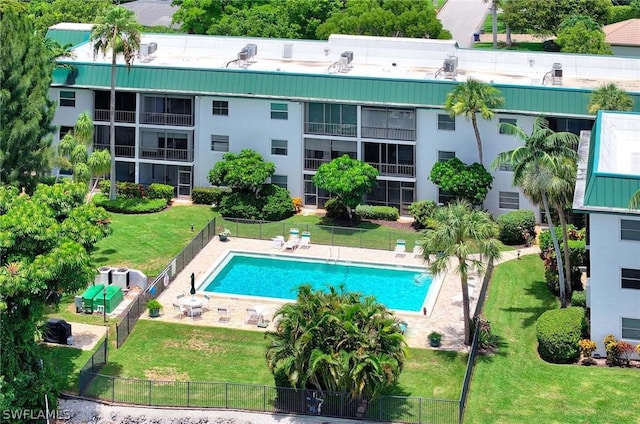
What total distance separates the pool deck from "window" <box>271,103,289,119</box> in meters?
9.66

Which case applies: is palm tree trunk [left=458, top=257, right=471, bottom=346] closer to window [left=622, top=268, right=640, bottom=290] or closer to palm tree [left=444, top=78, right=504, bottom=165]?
window [left=622, top=268, right=640, bottom=290]

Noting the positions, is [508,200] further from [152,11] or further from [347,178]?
[152,11]

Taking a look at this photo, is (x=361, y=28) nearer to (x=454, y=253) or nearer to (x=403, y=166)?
(x=403, y=166)

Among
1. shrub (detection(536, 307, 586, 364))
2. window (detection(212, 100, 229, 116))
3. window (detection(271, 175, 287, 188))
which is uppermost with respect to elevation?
window (detection(212, 100, 229, 116))

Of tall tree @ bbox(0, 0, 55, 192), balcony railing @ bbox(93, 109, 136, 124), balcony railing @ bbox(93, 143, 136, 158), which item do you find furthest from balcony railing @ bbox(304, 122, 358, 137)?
tall tree @ bbox(0, 0, 55, 192)

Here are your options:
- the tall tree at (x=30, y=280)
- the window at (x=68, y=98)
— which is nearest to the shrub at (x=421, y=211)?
the window at (x=68, y=98)

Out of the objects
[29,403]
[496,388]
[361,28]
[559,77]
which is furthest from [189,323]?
[361,28]

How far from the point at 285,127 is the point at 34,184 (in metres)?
17.6

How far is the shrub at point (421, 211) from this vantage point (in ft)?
233

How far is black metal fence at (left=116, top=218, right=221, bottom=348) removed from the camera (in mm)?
55031

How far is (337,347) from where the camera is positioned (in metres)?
45.5

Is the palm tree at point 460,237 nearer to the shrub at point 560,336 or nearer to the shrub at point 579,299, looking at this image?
the shrub at point 560,336

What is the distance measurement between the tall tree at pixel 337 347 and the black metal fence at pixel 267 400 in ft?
2.59

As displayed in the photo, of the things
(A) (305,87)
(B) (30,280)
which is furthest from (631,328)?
(A) (305,87)
